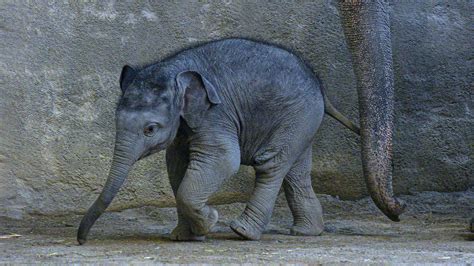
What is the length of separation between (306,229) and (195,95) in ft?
3.45

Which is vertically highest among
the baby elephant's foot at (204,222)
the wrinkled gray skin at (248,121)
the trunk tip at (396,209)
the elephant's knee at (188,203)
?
the wrinkled gray skin at (248,121)

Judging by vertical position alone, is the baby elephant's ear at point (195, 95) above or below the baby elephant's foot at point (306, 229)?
above

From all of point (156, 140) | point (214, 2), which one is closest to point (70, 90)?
point (214, 2)

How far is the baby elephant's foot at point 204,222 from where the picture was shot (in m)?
5.94

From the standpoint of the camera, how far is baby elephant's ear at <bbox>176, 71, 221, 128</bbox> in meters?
5.92

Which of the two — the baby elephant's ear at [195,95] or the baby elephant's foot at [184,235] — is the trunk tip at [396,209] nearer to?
the baby elephant's foot at [184,235]

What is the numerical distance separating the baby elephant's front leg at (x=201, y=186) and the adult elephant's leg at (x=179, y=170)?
133 millimetres

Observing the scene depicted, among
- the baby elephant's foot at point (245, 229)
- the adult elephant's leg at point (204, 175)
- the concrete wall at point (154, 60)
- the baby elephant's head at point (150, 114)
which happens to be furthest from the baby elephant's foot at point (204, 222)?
the concrete wall at point (154, 60)

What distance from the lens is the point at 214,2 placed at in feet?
23.7

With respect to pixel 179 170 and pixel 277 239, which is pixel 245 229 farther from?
pixel 179 170

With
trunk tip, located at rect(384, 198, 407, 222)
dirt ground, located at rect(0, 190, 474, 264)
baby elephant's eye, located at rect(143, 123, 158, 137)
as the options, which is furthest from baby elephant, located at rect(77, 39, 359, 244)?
trunk tip, located at rect(384, 198, 407, 222)

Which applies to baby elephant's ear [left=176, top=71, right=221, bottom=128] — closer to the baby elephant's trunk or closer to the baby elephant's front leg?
the baby elephant's front leg

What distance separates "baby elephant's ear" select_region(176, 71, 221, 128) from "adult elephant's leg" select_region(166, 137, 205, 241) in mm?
202

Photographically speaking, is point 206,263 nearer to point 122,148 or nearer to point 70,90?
point 122,148
